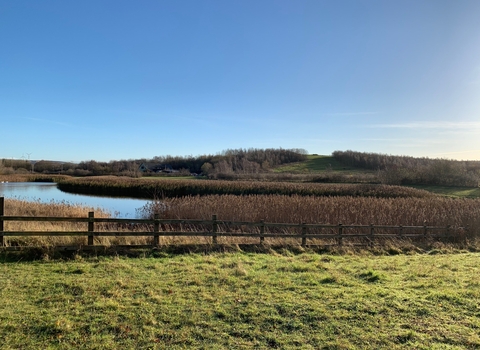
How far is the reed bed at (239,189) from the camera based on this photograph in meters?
34.5

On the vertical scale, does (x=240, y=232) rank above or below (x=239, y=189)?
below

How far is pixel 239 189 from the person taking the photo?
39250 mm

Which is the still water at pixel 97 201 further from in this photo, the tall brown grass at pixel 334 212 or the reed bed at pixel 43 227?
the tall brown grass at pixel 334 212

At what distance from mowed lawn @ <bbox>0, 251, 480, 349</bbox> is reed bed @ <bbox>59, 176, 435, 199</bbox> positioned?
19.6m

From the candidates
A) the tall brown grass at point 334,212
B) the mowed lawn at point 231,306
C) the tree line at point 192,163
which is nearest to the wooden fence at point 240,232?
the mowed lawn at point 231,306

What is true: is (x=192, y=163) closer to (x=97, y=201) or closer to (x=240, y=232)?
(x=97, y=201)

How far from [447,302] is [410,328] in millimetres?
1625

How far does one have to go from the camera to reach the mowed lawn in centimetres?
431

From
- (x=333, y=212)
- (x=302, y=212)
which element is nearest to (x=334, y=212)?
(x=333, y=212)

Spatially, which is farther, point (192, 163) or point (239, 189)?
point (192, 163)

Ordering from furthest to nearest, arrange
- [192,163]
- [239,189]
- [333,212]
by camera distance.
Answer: [192,163] → [239,189] → [333,212]

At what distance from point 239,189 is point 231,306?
33.9 metres

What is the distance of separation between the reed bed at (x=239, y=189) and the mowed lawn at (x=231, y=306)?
19.6 meters

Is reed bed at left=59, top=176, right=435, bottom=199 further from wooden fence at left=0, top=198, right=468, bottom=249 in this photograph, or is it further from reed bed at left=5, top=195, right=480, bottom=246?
wooden fence at left=0, top=198, right=468, bottom=249
